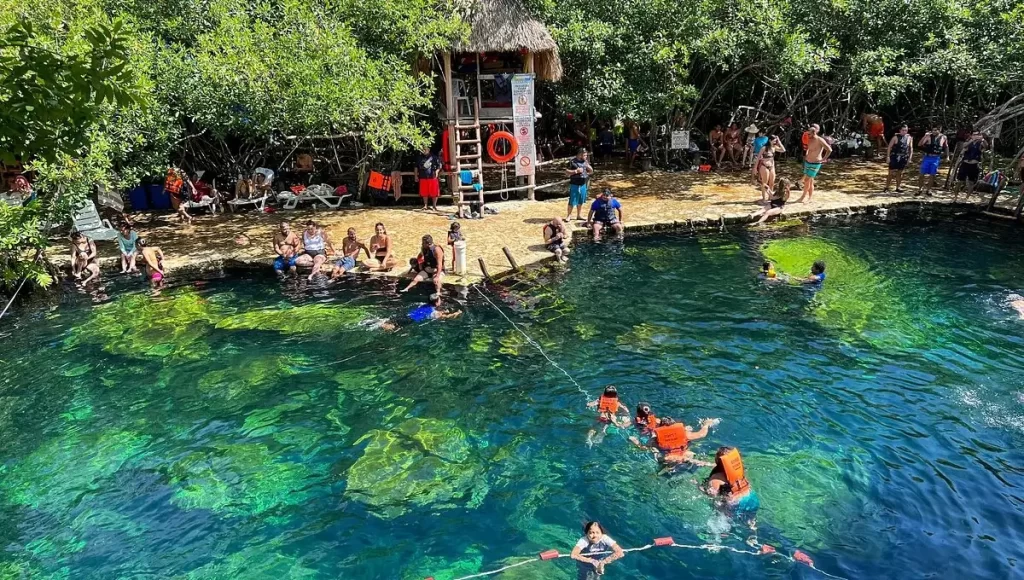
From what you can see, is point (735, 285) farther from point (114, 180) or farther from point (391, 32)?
point (114, 180)

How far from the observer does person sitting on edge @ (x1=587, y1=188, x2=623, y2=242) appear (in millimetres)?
16266

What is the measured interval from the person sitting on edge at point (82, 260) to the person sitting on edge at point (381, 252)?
5.67 meters

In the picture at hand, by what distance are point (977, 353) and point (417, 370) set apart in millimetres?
8330

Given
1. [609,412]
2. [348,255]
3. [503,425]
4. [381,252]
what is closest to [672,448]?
[609,412]

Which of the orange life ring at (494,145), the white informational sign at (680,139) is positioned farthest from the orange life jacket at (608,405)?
the white informational sign at (680,139)

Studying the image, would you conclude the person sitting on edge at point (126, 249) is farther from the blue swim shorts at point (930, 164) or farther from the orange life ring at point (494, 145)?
the blue swim shorts at point (930, 164)

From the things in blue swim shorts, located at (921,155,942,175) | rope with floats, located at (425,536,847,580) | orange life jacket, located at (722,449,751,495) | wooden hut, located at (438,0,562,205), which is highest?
wooden hut, located at (438,0,562,205)

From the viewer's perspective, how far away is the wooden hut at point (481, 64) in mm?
18203

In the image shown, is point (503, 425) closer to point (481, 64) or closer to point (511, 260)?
point (511, 260)

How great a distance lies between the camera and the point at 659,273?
14.3 meters

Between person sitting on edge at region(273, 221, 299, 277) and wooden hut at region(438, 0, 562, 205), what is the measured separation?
15.8ft

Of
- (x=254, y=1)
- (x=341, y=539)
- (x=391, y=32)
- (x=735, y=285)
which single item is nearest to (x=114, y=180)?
(x=254, y=1)

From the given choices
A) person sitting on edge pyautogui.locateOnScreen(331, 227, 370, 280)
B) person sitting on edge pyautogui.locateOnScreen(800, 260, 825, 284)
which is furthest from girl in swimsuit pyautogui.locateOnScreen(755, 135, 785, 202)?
person sitting on edge pyautogui.locateOnScreen(331, 227, 370, 280)

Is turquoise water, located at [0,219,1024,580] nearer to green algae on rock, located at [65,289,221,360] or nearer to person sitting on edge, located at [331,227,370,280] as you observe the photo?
green algae on rock, located at [65,289,221,360]
